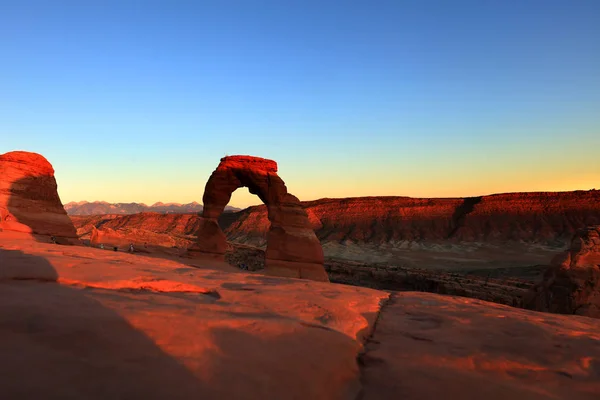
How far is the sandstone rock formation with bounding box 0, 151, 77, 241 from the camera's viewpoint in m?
16.9

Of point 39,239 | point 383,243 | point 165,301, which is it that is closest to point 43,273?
point 165,301

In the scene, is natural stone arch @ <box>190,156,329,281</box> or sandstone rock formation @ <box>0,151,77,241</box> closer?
sandstone rock formation @ <box>0,151,77,241</box>

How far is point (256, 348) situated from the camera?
8.72 feet

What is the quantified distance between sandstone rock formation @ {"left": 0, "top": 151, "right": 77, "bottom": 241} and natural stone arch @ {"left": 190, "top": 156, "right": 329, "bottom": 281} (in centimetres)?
738

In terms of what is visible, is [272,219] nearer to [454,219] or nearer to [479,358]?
[479,358]

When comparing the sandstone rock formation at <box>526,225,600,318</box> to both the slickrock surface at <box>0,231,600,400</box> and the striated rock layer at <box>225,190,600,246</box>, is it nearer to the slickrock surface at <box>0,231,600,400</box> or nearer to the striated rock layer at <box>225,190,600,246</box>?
the slickrock surface at <box>0,231,600,400</box>

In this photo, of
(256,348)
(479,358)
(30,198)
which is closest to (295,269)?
(30,198)

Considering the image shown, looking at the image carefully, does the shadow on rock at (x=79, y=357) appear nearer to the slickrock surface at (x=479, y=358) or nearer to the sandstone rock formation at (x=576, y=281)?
the slickrock surface at (x=479, y=358)

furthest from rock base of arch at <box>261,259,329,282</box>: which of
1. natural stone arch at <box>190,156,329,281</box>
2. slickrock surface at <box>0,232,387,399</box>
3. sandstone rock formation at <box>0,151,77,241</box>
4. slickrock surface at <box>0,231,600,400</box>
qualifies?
slickrock surface at <box>0,232,387,399</box>

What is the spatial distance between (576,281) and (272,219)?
13137 mm

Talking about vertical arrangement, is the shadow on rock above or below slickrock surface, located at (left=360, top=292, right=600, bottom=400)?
above

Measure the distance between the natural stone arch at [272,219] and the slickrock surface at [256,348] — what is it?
13695 millimetres

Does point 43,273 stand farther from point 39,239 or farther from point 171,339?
point 39,239

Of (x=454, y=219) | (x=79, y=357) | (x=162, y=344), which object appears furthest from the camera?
(x=454, y=219)
